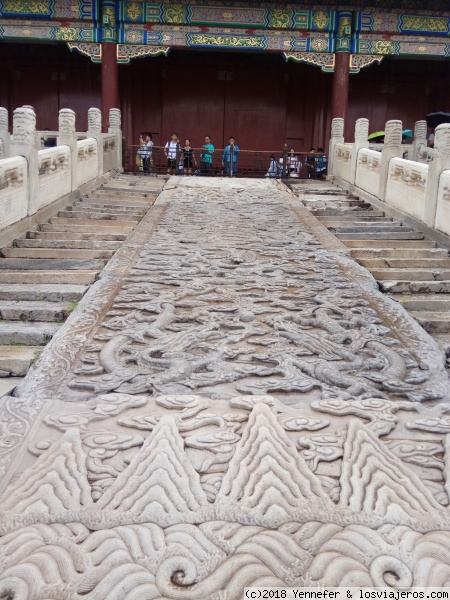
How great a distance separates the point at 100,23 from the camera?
1390cm

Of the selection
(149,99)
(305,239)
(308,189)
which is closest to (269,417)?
(305,239)

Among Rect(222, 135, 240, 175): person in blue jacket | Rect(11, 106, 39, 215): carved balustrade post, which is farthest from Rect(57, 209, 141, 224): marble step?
Rect(222, 135, 240, 175): person in blue jacket

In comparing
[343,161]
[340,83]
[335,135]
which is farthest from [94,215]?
[340,83]

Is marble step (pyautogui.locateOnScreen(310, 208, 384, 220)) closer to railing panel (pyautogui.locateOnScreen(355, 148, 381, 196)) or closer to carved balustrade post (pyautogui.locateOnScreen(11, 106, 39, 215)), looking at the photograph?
railing panel (pyautogui.locateOnScreen(355, 148, 381, 196))

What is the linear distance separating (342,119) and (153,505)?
12701 mm

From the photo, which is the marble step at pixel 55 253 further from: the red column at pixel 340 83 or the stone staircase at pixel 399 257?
the red column at pixel 340 83

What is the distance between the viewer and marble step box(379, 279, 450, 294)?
504 cm

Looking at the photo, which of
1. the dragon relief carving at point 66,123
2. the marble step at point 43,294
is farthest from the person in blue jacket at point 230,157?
the marble step at point 43,294

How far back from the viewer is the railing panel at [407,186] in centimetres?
731

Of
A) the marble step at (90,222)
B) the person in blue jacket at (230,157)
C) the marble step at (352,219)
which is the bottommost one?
the marble step at (90,222)

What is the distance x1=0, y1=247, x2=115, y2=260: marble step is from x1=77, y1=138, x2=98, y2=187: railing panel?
360 cm

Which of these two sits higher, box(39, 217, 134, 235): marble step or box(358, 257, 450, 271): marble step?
box(39, 217, 134, 235): marble step

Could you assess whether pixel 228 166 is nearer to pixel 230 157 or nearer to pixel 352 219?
pixel 230 157

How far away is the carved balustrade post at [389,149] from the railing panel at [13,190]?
5.12 meters
